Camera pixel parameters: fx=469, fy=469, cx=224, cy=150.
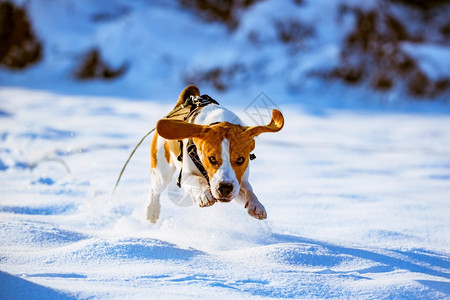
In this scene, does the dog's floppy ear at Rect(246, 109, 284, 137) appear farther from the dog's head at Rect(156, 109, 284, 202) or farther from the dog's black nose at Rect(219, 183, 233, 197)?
the dog's black nose at Rect(219, 183, 233, 197)

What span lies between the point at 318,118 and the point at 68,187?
5106 millimetres

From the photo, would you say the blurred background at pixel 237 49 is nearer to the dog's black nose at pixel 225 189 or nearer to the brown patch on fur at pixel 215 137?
the brown patch on fur at pixel 215 137

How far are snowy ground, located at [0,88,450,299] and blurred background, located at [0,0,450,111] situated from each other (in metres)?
4.04

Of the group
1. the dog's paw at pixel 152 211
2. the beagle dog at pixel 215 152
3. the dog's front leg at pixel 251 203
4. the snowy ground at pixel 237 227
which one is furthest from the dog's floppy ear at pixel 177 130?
the dog's paw at pixel 152 211

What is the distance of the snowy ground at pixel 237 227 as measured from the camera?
1668 millimetres

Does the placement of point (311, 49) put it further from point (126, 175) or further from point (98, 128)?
point (126, 175)

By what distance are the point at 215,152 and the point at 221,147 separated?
31 mm

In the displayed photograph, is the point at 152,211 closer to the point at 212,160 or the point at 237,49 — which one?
the point at 212,160

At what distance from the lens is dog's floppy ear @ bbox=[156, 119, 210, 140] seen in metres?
1.87

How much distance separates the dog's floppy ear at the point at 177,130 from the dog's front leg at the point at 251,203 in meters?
0.35

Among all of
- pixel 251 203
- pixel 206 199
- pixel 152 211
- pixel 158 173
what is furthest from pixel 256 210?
pixel 152 211

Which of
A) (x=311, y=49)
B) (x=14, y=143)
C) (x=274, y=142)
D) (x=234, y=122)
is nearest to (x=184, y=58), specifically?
(x=311, y=49)

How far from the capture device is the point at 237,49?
10750 mm

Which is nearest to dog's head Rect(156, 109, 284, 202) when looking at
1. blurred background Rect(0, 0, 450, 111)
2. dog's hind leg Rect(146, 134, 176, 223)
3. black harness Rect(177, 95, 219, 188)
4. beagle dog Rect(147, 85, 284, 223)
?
beagle dog Rect(147, 85, 284, 223)
